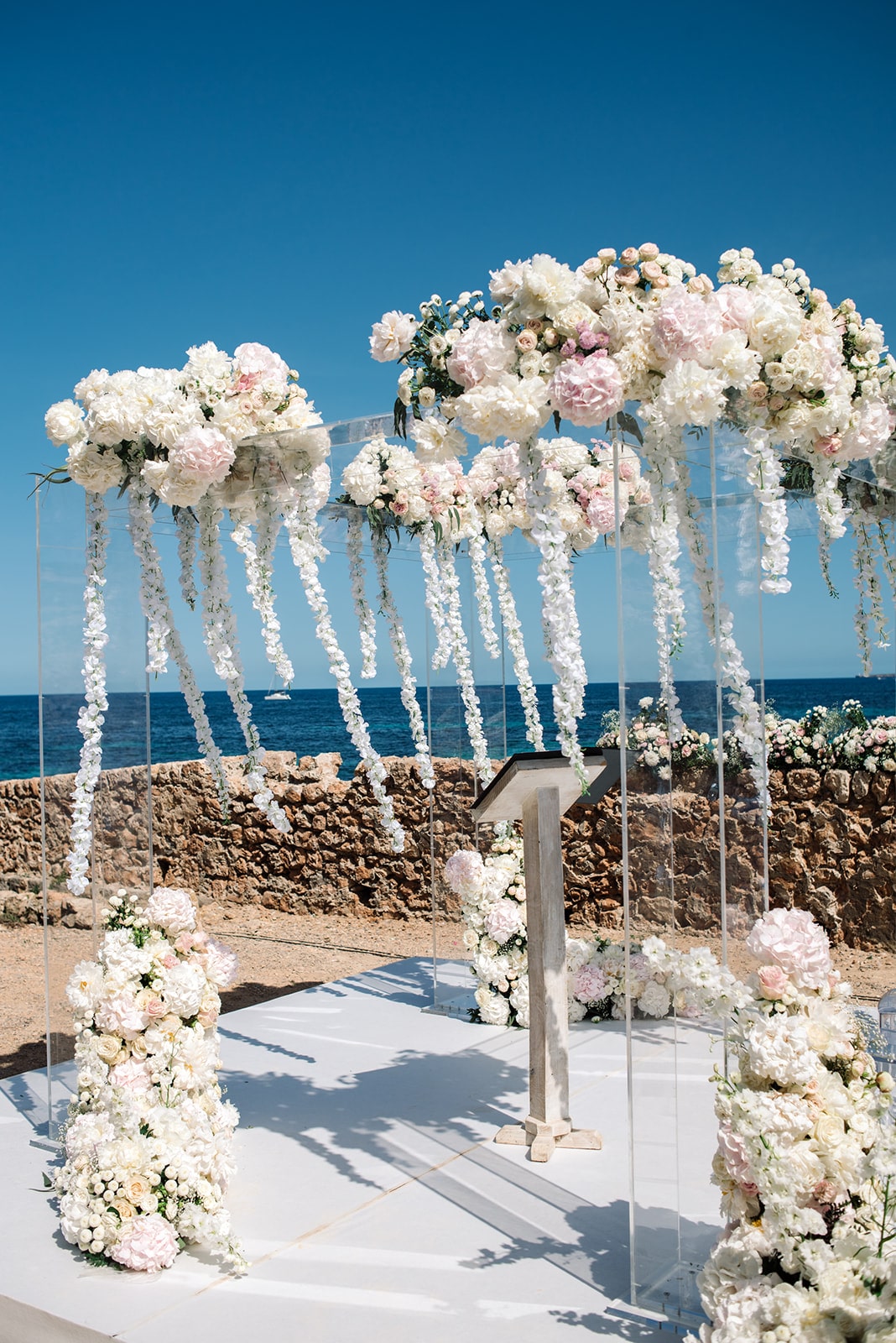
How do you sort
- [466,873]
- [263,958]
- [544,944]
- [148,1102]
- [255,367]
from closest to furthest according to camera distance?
[148,1102], [255,367], [544,944], [466,873], [263,958]

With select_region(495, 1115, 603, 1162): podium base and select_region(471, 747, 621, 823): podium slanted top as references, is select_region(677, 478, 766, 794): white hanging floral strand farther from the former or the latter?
select_region(495, 1115, 603, 1162): podium base

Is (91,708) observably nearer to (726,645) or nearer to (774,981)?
(726,645)

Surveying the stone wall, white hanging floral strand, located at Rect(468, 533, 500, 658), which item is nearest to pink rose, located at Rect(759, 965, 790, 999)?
the stone wall

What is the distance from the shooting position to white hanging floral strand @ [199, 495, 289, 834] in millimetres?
3486

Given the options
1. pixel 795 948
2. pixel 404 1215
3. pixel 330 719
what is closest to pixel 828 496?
pixel 795 948

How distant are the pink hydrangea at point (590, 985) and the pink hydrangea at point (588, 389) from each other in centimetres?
346

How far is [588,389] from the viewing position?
2281 millimetres

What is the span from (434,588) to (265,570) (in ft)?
4.83

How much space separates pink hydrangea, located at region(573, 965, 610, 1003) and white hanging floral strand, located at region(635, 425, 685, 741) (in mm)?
2882

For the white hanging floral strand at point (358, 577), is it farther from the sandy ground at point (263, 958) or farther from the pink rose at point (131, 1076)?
the pink rose at point (131, 1076)

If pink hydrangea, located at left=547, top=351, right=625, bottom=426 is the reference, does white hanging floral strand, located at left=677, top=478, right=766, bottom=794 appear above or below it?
below

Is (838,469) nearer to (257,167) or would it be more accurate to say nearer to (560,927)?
(560,927)

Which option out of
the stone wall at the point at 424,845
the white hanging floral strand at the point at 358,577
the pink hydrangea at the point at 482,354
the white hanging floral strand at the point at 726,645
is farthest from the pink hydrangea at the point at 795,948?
the white hanging floral strand at the point at 358,577

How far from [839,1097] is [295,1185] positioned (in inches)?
78.9
